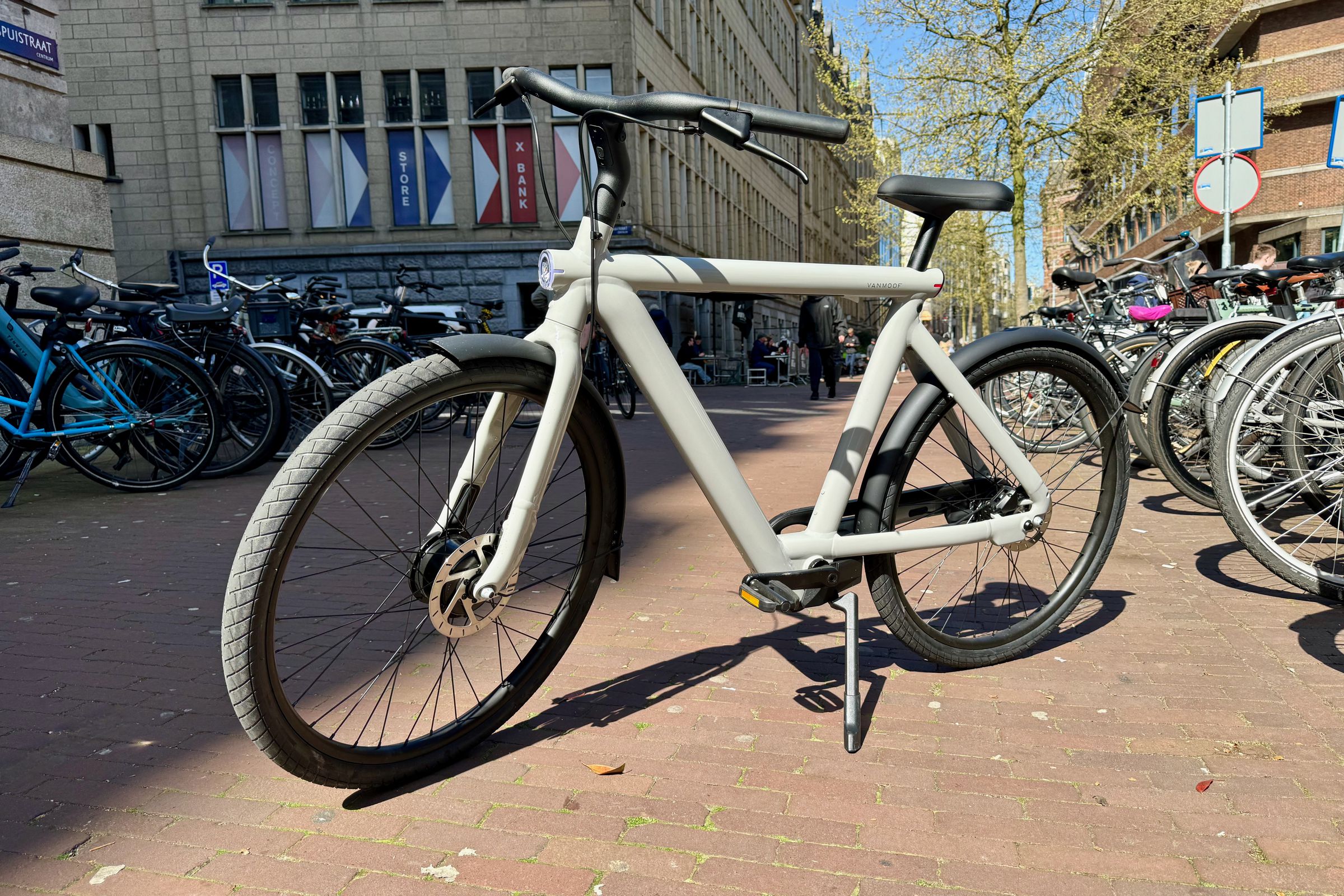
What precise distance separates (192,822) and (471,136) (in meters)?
24.9

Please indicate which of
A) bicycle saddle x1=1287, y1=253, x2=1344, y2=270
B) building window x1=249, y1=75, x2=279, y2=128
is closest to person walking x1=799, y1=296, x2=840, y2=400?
bicycle saddle x1=1287, y1=253, x2=1344, y2=270

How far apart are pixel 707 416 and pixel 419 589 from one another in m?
0.81

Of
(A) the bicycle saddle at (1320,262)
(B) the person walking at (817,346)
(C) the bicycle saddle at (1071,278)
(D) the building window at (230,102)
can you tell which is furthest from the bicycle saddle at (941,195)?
→ (D) the building window at (230,102)

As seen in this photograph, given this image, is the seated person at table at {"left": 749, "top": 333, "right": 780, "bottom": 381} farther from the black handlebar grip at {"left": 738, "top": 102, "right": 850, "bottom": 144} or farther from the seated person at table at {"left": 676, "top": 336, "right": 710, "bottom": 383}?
the black handlebar grip at {"left": 738, "top": 102, "right": 850, "bottom": 144}

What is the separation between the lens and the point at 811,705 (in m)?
2.79

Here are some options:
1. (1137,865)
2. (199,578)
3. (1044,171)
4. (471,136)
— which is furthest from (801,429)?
(471,136)

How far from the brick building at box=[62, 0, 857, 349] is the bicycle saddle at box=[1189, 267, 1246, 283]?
793 inches

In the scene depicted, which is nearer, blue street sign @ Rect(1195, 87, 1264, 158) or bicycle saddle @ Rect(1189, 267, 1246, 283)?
bicycle saddle @ Rect(1189, 267, 1246, 283)

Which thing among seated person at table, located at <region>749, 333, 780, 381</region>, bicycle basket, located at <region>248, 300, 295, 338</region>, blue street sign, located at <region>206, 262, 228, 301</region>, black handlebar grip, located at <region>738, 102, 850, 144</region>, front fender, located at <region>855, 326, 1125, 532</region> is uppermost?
blue street sign, located at <region>206, 262, 228, 301</region>

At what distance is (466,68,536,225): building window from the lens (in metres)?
25.2

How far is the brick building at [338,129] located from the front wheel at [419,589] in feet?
73.0

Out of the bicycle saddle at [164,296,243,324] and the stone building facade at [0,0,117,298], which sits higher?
the stone building facade at [0,0,117,298]

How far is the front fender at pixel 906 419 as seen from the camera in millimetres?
2713

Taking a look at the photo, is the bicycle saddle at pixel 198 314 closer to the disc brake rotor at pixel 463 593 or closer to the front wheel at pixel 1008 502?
the front wheel at pixel 1008 502
